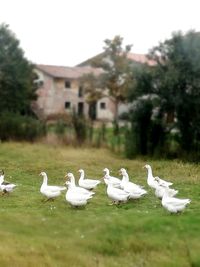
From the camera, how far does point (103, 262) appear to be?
12.9 m

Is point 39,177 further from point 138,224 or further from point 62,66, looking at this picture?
point 62,66

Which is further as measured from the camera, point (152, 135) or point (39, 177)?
point (152, 135)

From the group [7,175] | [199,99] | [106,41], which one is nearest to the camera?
[7,175]

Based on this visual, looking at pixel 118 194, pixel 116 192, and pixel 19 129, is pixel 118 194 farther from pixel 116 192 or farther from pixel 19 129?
pixel 19 129

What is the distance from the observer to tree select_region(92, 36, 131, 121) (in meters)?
62.3

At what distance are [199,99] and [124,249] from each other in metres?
18.4

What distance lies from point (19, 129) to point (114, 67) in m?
26.5

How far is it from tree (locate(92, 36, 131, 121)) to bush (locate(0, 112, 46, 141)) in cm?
2405

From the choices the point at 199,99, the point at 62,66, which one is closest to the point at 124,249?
the point at 199,99

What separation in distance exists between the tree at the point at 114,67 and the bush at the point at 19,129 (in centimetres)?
2405

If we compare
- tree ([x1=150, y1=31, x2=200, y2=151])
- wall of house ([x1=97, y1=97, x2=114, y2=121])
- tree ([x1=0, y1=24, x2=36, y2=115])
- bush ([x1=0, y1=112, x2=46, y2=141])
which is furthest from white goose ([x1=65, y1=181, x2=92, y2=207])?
wall of house ([x1=97, y1=97, x2=114, y2=121])

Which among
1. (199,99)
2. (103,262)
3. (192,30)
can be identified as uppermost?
(192,30)

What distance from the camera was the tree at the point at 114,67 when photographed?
62312 mm

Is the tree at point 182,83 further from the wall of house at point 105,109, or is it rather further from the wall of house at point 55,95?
the wall of house at point 105,109
